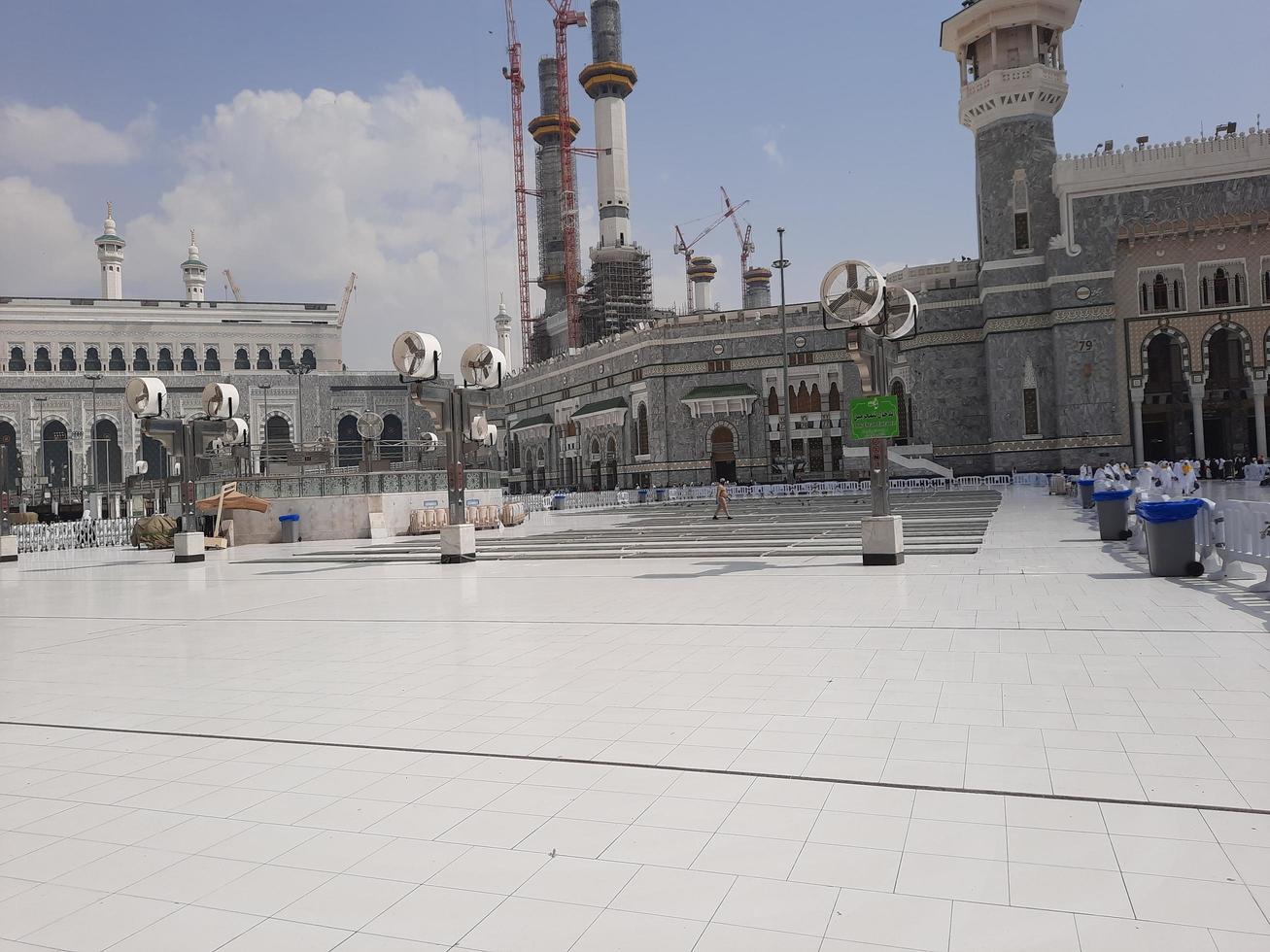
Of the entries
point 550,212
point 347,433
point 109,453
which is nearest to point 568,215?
point 550,212

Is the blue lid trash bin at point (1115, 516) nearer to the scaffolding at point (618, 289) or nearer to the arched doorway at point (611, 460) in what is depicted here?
the arched doorway at point (611, 460)

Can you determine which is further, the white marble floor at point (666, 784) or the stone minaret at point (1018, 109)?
the stone minaret at point (1018, 109)

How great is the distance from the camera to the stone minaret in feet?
119

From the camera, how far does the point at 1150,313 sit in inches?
1398

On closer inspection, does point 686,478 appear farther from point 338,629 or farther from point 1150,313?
point 338,629

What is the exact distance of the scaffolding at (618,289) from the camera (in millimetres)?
65062

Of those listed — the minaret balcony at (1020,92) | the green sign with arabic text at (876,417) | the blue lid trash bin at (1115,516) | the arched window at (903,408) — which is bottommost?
the blue lid trash bin at (1115,516)

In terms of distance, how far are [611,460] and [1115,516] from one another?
38137 mm

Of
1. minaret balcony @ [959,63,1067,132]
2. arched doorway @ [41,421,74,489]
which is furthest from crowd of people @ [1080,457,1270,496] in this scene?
arched doorway @ [41,421,74,489]

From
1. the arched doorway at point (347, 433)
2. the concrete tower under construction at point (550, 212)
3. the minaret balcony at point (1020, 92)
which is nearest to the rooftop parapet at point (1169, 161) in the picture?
the minaret balcony at point (1020, 92)

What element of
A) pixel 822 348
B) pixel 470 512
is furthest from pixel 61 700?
pixel 822 348

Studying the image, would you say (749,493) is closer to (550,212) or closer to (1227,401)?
(1227,401)

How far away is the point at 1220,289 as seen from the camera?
35062mm

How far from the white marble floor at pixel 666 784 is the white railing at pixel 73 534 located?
2044 cm
